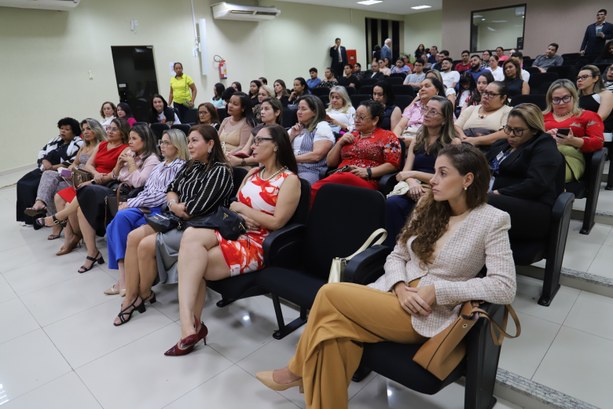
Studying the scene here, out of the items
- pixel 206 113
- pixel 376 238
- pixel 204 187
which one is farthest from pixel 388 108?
pixel 376 238

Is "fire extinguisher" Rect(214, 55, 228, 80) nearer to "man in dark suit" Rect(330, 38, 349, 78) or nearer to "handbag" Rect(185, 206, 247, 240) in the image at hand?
"man in dark suit" Rect(330, 38, 349, 78)

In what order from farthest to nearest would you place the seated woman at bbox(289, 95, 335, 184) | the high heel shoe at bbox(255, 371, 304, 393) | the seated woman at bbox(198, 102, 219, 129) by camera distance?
the seated woman at bbox(198, 102, 219, 129), the seated woman at bbox(289, 95, 335, 184), the high heel shoe at bbox(255, 371, 304, 393)

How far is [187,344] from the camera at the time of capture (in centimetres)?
212

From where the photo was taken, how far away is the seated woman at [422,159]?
2455mm

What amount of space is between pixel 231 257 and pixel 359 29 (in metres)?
13.9

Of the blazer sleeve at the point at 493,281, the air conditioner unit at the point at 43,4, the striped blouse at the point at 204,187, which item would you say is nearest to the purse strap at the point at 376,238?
the blazer sleeve at the point at 493,281

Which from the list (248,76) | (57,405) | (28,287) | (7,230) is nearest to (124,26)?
(248,76)

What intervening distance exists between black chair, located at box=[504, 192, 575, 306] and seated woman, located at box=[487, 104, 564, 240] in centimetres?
3

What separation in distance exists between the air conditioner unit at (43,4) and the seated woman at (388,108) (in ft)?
19.0

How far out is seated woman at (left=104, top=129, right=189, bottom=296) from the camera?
8.88ft

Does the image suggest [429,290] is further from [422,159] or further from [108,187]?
[108,187]

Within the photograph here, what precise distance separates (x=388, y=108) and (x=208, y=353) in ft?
10.3

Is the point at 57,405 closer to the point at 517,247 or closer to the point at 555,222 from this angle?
the point at 517,247

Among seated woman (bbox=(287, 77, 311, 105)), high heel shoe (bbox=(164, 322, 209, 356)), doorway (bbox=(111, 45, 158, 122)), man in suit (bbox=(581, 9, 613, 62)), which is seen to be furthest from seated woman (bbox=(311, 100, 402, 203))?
man in suit (bbox=(581, 9, 613, 62))
